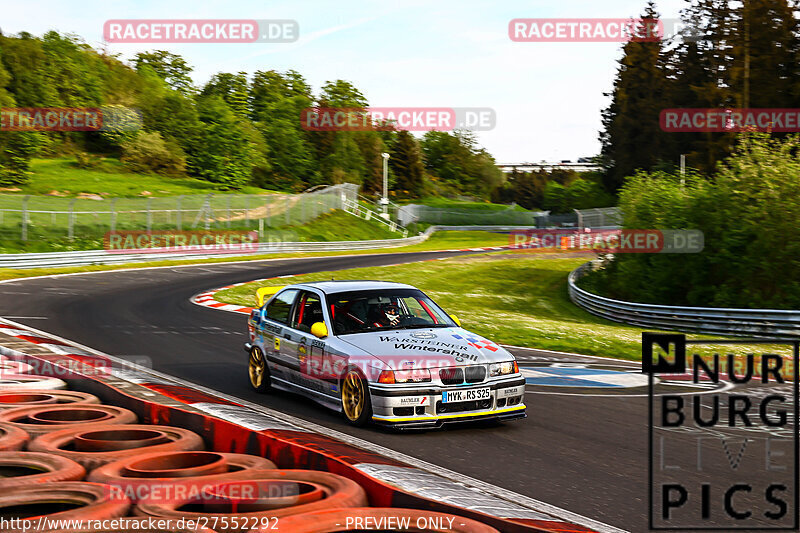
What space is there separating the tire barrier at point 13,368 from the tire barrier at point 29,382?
0.35 meters

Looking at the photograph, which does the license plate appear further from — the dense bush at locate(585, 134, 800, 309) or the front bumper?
the dense bush at locate(585, 134, 800, 309)

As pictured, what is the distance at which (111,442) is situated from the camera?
241 inches

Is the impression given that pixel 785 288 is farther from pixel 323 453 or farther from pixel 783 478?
pixel 323 453

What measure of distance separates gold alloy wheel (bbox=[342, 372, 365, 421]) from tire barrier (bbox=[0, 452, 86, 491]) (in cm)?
348

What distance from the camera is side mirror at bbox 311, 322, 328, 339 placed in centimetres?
913

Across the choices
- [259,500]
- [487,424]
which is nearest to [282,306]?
[487,424]

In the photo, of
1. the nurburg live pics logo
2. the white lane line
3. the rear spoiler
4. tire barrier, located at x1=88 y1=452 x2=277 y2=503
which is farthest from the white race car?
tire barrier, located at x1=88 y1=452 x2=277 y2=503

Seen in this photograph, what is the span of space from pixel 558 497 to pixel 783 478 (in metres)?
2.04

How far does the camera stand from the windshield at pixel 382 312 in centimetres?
942

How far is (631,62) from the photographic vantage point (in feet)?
271

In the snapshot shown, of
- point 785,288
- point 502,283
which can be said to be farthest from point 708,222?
point 502,283

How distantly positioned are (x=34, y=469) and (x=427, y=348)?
415 centimetres

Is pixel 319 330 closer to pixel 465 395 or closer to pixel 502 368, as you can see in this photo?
pixel 465 395

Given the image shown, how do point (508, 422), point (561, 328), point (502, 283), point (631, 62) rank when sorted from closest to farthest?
point (508, 422) → point (561, 328) → point (502, 283) → point (631, 62)
